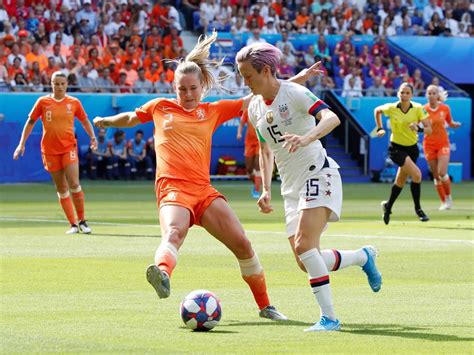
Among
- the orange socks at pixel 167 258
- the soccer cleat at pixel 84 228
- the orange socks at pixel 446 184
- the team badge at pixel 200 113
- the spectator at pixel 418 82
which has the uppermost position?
the team badge at pixel 200 113

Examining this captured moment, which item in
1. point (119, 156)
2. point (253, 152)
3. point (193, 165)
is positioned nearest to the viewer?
point (193, 165)

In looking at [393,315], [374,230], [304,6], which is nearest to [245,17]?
[304,6]

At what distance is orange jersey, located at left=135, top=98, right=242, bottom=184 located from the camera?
10.1 meters

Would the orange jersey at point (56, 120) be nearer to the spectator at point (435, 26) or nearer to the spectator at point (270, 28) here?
the spectator at point (270, 28)

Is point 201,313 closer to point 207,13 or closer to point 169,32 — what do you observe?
point 169,32

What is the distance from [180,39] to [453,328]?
2989cm

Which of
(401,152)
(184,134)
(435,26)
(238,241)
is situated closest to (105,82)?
(435,26)

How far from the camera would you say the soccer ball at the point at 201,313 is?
9211 millimetres

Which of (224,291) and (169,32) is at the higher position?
(224,291)

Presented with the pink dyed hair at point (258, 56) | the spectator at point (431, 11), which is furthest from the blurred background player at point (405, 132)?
the spectator at point (431, 11)

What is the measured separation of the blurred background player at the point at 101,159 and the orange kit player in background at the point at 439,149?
12.3m

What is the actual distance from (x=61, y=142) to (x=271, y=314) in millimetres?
10379

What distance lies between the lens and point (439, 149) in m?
26.5

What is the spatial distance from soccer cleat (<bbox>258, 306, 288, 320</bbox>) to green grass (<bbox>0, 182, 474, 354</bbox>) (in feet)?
0.35
